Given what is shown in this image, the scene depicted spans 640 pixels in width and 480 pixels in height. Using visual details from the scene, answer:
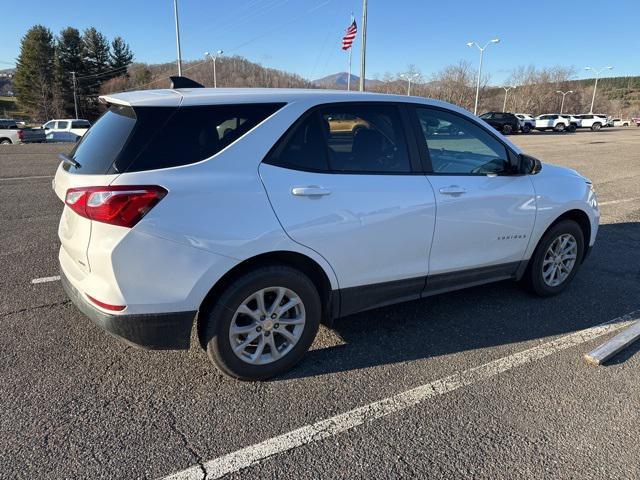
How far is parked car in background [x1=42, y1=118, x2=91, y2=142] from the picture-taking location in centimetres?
3179

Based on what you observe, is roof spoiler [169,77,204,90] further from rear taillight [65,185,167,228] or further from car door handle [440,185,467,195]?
car door handle [440,185,467,195]

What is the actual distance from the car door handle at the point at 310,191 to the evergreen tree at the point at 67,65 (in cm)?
7955

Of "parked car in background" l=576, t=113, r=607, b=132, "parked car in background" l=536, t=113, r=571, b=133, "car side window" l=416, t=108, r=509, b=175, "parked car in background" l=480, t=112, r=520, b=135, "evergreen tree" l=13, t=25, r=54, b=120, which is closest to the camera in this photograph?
"car side window" l=416, t=108, r=509, b=175

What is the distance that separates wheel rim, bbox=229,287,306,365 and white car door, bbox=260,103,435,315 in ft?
1.18

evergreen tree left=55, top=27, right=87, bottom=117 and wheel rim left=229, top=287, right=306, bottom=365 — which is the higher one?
evergreen tree left=55, top=27, right=87, bottom=117

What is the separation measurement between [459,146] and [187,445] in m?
3.01

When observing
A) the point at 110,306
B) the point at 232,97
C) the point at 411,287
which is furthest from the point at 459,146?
the point at 110,306

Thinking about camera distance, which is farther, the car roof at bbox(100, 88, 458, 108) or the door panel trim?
the door panel trim

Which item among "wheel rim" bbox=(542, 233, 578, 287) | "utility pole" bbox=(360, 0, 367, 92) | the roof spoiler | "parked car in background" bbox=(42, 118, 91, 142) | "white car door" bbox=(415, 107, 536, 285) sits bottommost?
"parked car in background" bbox=(42, 118, 91, 142)

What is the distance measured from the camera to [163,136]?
2.68 m

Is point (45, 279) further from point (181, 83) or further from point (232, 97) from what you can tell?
point (232, 97)

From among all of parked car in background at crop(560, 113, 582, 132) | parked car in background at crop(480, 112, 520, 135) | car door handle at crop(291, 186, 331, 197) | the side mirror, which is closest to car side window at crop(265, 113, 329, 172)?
car door handle at crop(291, 186, 331, 197)

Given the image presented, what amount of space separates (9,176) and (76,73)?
236 ft

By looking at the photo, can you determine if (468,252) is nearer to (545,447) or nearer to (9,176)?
(545,447)
